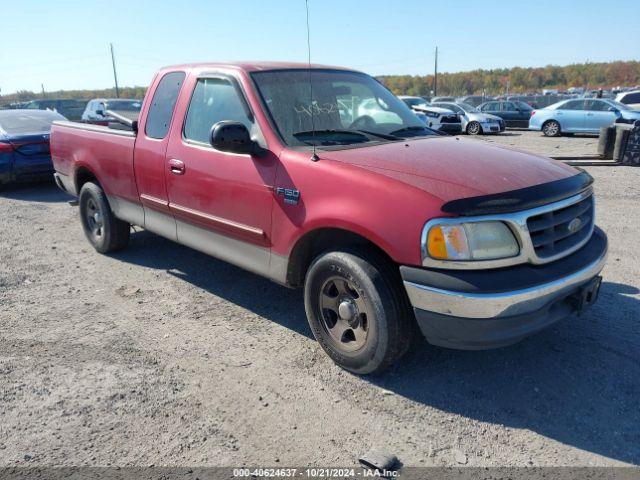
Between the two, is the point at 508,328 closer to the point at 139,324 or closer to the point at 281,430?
the point at 281,430

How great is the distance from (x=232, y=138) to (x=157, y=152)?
1.37 metres

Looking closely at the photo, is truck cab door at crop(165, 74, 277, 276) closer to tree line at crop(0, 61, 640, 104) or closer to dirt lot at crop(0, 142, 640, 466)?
dirt lot at crop(0, 142, 640, 466)

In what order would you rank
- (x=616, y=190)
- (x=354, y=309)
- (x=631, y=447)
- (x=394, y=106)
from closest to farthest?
(x=631, y=447), (x=354, y=309), (x=394, y=106), (x=616, y=190)

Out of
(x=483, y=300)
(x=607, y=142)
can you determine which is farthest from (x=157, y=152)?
(x=607, y=142)

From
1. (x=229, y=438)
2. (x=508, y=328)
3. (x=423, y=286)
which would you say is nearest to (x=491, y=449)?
(x=508, y=328)

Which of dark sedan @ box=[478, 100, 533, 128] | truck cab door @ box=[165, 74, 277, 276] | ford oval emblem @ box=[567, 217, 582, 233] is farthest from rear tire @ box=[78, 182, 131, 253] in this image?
dark sedan @ box=[478, 100, 533, 128]

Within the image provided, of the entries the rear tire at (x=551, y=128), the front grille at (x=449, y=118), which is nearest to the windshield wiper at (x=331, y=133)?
the front grille at (x=449, y=118)

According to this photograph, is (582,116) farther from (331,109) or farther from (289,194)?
(289,194)

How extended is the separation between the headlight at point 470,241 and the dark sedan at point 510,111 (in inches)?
943

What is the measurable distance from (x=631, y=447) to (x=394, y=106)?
9.90ft

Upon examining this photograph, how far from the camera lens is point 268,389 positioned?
321 centimetres

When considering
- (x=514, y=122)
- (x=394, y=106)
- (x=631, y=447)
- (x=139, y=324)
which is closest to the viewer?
(x=631, y=447)

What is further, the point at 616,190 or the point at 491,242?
the point at 616,190

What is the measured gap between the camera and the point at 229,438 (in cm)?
277
